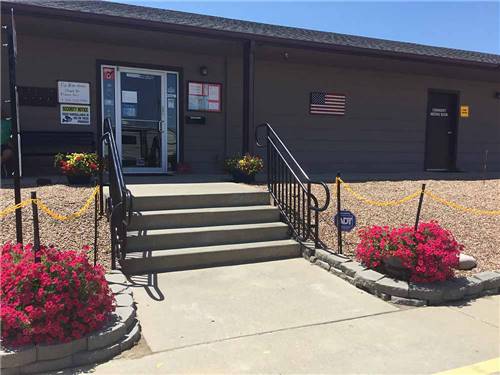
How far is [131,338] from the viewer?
3.25m

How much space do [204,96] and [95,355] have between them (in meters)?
7.28

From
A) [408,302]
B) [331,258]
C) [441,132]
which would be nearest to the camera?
[408,302]

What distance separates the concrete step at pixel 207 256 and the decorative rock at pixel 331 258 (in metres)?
0.39

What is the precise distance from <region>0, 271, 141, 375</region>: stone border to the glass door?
5979mm

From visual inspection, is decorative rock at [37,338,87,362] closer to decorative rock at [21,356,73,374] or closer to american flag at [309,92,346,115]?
decorative rock at [21,356,73,374]

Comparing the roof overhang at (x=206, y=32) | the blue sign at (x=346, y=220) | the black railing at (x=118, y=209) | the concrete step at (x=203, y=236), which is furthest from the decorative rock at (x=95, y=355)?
the roof overhang at (x=206, y=32)

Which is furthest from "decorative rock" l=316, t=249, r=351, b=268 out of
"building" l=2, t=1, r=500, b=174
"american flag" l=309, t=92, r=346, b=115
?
"american flag" l=309, t=92, r=346, b=115

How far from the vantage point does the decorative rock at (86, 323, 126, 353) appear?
307 cm

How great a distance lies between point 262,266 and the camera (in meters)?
5.20

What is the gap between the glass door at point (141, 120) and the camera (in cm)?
894

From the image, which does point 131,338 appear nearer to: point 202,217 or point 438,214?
point 202,217

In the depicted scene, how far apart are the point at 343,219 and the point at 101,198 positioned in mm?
2990

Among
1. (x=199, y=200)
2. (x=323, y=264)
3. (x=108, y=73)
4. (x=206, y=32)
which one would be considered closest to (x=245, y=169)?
(x=199, y=200)

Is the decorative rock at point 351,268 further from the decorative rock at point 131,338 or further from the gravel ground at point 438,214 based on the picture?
the decorative rock at point 131,338
